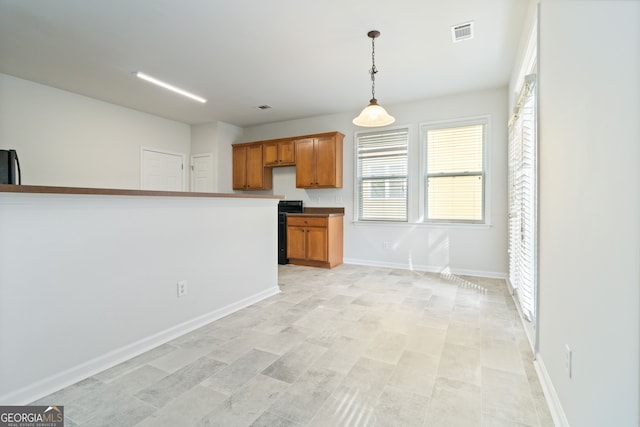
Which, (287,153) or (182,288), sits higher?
(287,153)

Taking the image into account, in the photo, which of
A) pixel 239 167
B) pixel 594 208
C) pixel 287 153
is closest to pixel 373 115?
pixel 594 208

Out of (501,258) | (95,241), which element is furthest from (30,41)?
(501,258)

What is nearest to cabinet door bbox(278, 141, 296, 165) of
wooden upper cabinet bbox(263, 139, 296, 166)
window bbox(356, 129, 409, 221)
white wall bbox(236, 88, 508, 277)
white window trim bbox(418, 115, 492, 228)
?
wooden upper cabinet bbox(263, 139, 296, 166)

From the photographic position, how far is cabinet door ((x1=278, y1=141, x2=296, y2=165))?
5.73 metres

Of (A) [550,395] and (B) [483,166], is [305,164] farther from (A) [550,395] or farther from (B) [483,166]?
(A) [550,395]

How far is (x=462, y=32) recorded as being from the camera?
9.73ft

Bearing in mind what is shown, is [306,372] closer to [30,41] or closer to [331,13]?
[331,13]

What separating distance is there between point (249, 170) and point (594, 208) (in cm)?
581

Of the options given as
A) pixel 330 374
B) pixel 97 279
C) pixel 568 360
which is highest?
pixel 97 279

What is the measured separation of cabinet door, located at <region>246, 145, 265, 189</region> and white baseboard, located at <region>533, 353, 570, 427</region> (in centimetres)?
522

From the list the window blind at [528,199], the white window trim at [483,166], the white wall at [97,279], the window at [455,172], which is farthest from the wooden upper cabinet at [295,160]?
the window blind at [528,199]

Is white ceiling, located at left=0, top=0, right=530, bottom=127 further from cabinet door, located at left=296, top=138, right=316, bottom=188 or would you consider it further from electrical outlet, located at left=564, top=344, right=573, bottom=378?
electrical outlet, located at left=564, top=344, right=573, bottom=378

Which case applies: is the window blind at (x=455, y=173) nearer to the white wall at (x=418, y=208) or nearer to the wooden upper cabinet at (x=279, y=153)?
the white wall at (x=418, y=208)

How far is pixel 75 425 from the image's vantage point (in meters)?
1.46
